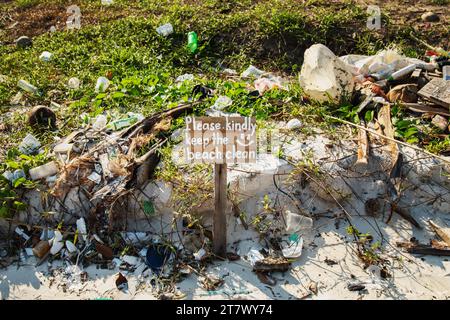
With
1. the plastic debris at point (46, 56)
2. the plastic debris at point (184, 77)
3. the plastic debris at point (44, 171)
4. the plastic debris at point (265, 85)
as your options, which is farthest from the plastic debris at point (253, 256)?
the plastic debris at point (46, 56)

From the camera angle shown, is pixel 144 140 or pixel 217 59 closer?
pixel 144 140

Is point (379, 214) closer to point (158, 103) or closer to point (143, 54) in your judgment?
point (158, 103)

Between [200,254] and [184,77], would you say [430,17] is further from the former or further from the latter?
[200,254]

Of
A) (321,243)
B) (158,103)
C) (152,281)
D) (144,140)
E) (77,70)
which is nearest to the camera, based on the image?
(152,281)

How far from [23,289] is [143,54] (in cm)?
266

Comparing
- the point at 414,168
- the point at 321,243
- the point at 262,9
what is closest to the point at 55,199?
the point at 321,243

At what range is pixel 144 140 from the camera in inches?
143

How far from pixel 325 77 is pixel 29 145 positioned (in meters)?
2.38

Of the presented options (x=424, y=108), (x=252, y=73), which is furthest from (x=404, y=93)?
(x=252, y=73)

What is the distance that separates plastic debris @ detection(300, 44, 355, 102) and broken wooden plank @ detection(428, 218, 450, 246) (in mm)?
1210

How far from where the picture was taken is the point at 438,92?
396 centimetres

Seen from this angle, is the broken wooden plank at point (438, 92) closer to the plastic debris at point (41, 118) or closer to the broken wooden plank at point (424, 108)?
the broken wooden plank at point (424, 108)

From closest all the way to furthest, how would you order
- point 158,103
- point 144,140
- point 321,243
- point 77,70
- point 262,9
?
1. point 321,243
2. point 144,140
3. point 158,103
4. point 77,70
5. point 262,9

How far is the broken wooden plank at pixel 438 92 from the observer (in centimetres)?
391
